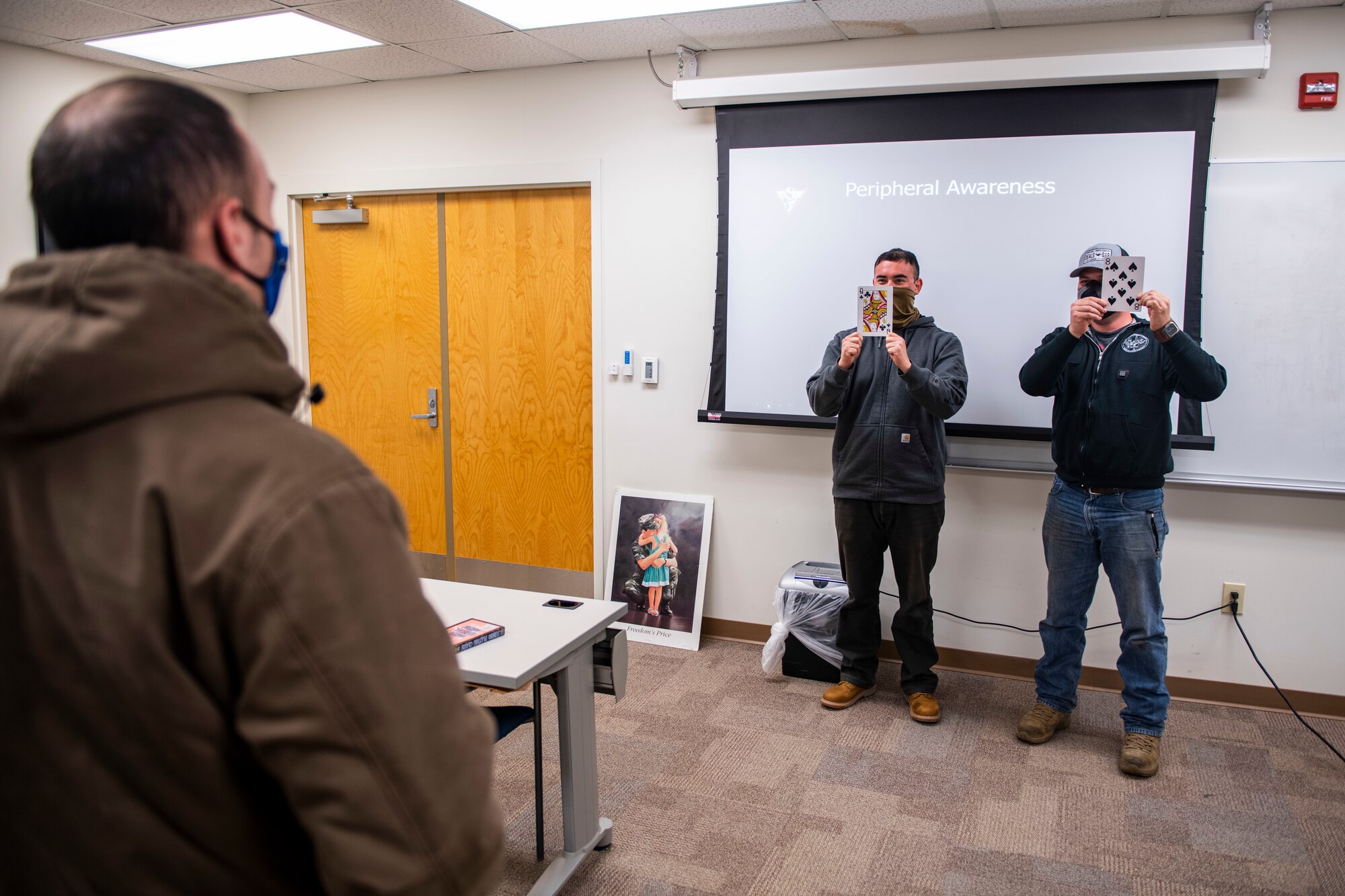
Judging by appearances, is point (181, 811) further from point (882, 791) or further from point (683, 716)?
point (683, 716)

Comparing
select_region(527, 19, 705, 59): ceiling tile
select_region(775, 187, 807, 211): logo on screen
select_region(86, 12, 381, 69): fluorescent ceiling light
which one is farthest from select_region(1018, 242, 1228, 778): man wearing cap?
select_region(86, 12, 381, 69): fluorescent ceiling light

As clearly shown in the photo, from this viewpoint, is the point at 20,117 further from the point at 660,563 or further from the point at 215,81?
the point at 660,563

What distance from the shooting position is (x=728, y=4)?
3070 millimetres

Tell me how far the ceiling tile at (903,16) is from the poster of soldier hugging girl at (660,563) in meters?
1.96

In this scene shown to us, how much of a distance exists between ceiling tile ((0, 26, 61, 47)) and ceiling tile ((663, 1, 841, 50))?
2588 millimetres

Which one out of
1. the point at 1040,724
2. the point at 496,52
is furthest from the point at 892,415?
the point at 496,52

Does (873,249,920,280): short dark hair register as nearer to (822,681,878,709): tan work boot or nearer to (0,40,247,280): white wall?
(822,681,878,709): tan work boot

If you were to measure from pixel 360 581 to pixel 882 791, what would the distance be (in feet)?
7.62

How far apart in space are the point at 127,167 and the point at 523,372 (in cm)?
352

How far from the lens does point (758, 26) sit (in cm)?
329

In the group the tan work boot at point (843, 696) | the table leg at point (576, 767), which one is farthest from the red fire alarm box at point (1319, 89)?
the table leg at point (576, 767)

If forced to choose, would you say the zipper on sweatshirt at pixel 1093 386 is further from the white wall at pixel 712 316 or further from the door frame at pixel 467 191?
the door frame at pixel 467 191

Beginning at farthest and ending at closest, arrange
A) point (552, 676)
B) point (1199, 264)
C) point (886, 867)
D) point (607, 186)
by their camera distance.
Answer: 1. point (607, 186)
2. point (1199, 264)
3. point (886, 867)
4. point (552, 676)

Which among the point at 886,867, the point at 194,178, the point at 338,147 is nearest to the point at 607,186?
the point at 338,147
